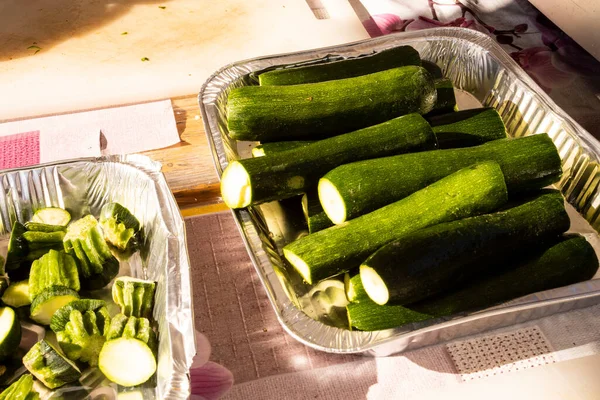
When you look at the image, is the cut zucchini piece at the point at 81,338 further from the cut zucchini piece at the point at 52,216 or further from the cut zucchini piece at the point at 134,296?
the cut zucchini piece at the point at 52,216

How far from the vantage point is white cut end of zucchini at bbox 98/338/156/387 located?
101 centimetres

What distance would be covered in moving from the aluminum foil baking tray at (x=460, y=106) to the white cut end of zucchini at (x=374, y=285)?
64 mm

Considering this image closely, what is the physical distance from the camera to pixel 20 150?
5.25ft

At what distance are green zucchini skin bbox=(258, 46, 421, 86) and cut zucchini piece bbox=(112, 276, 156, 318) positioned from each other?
664mm

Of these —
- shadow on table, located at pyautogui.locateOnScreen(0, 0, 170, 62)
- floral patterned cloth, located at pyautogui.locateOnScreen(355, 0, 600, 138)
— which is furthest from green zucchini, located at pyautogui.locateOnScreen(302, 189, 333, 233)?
shadow on table, located at pyautogui.locateOnScreen(0, 0, 170, 62)

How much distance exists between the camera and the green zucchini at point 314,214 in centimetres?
129

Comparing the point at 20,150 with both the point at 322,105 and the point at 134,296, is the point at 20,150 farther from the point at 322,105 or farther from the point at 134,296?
the point at 322,105

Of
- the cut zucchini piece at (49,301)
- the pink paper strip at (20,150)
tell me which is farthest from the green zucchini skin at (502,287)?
the pink paper strip at (20,150)

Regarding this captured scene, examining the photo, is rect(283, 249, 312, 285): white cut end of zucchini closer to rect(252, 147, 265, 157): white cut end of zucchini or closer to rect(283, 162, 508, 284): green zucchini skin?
rect(283, 162, 508, 284): green zucchini skin

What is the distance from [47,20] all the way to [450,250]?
1.83m

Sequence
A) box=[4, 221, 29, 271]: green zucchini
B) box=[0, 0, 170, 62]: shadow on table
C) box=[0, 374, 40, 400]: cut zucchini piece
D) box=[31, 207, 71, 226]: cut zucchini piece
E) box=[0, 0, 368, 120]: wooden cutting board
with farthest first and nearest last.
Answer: box=[0, 0, 170, 62]: shadow on table → box=[0, 0, 368, 120]: wooden cutting board → box=[31, 207, 71, 226]: cut zucchini piece → box=[4, 221, 29, 271]: green zucchini → box=[0, 374, 40, 400]: cut zucchini piece

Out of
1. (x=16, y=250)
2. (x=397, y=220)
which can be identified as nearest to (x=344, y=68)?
(x=397, y=220)

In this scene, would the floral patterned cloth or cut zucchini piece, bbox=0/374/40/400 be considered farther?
the floral patterned cloth

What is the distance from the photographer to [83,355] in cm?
106
